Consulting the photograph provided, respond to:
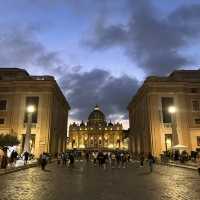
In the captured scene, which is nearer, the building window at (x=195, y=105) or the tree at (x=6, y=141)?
the tree at (x=6, y=141)

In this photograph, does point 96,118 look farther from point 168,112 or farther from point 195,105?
point 168,112

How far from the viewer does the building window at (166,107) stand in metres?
53.3

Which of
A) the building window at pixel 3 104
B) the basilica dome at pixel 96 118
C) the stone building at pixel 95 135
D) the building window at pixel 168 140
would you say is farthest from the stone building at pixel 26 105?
the basilica dome at pixel 96 118

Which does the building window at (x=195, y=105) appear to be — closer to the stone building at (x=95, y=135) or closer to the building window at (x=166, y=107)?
the building window at (x=166, y=107)

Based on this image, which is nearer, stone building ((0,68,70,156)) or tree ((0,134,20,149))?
tree ((0,134,20,149))

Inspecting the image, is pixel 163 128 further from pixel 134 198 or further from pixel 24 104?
pixel 134 198

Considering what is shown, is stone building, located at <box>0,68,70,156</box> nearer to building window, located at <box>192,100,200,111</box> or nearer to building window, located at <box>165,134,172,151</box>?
building window, located at <box>165,134,172,151</box>

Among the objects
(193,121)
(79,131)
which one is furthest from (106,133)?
(193,121)

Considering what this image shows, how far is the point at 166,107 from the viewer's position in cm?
5416

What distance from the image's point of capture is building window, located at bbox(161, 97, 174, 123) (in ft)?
175

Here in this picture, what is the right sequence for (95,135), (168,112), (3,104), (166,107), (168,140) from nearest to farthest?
(168,140), (168,112), (166,107), (3,104), (95,135)

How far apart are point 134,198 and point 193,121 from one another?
156ft

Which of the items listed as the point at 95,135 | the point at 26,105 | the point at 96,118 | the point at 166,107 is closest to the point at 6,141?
the point at 26,105

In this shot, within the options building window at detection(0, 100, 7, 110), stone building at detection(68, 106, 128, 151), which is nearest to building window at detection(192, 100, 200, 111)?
building window at detection(0, 100, 7, 110)
